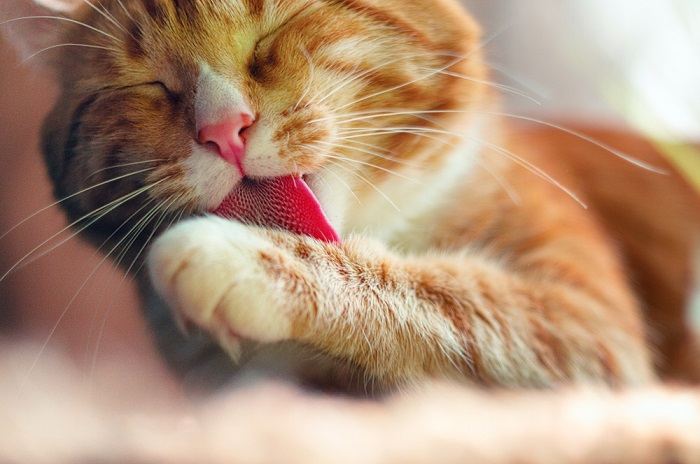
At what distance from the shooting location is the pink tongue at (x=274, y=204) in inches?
24.2

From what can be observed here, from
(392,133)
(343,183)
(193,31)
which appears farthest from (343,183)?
(193,31)

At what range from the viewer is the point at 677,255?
106 centimetres

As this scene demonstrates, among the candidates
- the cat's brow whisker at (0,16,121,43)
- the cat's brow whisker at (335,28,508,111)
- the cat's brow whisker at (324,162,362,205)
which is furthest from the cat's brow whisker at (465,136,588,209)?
the cat's brow whisker at (0,16,121,43)

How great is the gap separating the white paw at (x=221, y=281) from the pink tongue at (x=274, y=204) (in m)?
0.02

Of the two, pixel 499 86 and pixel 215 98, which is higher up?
pixel 499 86

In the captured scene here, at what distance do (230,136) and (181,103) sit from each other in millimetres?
60

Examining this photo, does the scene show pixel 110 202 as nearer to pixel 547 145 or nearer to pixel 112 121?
pixel 112 121

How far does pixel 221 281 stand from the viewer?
0.58 metres

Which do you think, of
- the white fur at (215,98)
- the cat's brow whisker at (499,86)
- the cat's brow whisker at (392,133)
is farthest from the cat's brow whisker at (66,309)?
the cat's brow whisker at (499,86)

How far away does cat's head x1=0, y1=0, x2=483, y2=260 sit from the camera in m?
0.60

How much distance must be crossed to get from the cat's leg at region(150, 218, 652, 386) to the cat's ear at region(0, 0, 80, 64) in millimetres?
215

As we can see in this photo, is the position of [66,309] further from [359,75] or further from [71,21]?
[359,75]

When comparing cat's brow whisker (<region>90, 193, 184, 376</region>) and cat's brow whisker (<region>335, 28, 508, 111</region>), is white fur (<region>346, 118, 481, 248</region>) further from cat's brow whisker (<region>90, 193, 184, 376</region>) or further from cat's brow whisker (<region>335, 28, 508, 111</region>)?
cat's brow whisker (<region>90, 193, 184, 376</region>)

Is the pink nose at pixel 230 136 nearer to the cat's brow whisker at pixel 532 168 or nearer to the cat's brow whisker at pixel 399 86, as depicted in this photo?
the cat's brow whisker at pixel 399 86
